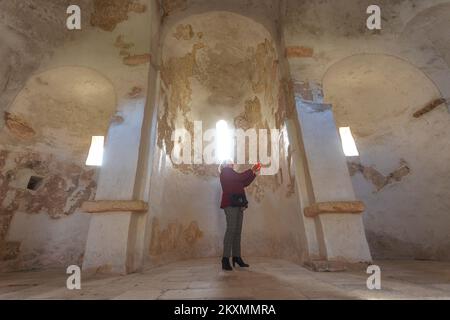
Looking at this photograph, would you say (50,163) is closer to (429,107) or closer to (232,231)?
(232,231)

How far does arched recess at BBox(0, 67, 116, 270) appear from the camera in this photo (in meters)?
5.12

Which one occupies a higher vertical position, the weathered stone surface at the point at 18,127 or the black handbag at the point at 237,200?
the weathered stone surface at the point at 18,127

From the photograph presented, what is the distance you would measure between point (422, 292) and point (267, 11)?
19.2 ft

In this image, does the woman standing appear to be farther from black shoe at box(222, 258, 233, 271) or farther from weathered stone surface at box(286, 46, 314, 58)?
weathered stone surface at box(286, 46, 314, 58)

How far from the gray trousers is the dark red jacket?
14 cm

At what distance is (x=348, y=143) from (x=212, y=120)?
375 cm

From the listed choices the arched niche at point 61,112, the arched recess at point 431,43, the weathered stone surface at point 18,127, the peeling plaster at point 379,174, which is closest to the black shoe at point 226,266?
the peeling plaster at point 379,174

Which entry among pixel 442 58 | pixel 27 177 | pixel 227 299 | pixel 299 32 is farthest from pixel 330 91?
pixel 27 177

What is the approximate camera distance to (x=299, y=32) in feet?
17.3

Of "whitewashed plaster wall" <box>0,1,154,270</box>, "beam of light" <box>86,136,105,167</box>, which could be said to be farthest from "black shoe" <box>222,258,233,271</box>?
"beam of light" <box>86,136,105,167</box>

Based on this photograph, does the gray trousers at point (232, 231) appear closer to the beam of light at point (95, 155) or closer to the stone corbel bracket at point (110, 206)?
the stone corbel bracket at point (110, 206)

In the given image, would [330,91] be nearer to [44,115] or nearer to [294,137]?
[294,137]

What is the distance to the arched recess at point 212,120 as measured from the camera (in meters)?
5.10

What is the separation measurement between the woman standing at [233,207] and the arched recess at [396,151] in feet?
9.82
